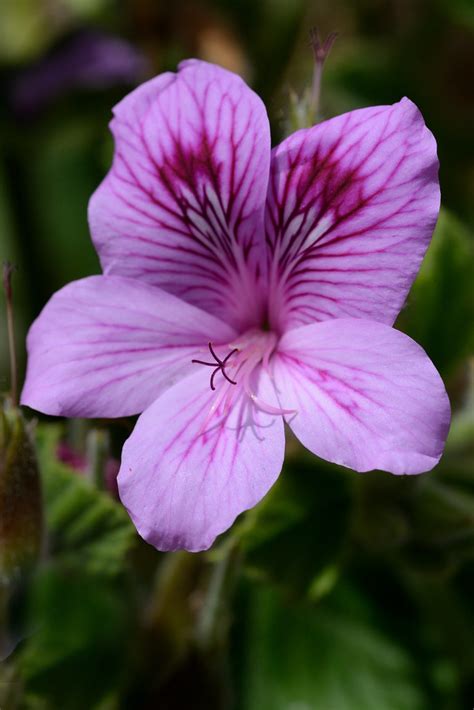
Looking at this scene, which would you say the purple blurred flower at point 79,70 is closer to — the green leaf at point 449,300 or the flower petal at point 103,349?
the green leaf at point 449,300

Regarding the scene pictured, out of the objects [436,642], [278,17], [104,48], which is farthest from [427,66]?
[436,642]

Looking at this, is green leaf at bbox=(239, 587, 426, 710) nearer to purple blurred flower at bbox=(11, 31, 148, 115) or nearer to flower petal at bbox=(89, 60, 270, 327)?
flower petal at bbox=(89, 60, 270, 327)

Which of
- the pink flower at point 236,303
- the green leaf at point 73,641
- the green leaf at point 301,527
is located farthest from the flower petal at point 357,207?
the green leaf at point 73,641

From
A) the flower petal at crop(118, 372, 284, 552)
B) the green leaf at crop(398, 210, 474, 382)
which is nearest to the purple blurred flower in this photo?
the green leaf at crop(398, 210, 474, 382)

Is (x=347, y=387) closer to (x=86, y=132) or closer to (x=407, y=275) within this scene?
(x=407, y=275)

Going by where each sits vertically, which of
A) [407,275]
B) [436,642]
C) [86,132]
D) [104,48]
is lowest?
[436,642]
